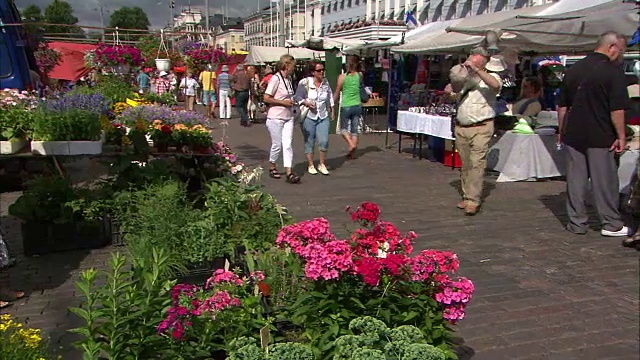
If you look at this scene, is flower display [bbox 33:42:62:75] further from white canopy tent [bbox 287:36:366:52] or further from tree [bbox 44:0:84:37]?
white canopy tent [bbox 287:36:366:52]

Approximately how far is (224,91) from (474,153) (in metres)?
14.0

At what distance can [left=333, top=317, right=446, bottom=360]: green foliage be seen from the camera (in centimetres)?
245

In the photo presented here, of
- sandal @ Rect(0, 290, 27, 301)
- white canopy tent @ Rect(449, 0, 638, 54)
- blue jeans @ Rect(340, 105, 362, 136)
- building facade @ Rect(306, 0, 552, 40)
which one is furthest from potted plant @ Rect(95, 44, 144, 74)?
building facade @ Rect(306, 0, 552, 40)

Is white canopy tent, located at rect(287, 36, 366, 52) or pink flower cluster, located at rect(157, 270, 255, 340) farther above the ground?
white canopy tent, located at rect(287, 36, 366, 52)

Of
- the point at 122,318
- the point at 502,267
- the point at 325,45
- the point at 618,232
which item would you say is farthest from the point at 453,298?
the point at 325,45

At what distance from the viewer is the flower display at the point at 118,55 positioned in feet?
40.8

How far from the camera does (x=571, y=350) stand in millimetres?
3619

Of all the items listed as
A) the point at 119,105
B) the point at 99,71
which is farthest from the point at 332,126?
the point at 119,105

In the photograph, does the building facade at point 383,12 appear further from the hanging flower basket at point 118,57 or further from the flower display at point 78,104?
the flower display at point 78,104

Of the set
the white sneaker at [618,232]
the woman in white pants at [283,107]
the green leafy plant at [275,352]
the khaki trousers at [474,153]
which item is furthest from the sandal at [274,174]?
the green leafy plant at [275,352]

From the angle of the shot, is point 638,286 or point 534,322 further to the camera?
point 638,286

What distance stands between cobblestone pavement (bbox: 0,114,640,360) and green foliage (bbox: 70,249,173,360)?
3.78 feet

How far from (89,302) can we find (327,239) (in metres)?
1.17

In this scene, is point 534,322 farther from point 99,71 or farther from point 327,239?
point 99,71
